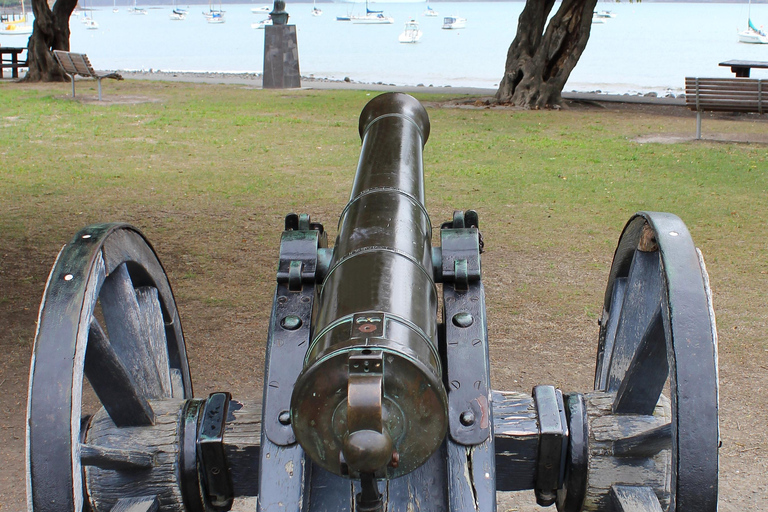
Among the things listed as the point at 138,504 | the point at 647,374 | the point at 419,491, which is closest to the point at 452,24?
the point at 647,374

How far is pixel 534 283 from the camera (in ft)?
18.1

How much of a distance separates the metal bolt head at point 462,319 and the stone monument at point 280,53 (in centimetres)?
1641

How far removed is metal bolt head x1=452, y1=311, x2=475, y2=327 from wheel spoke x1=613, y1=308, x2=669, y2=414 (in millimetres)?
455

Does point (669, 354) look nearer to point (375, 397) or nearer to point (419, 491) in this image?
point (419, 491)

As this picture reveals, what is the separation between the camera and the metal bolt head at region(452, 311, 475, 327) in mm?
2188

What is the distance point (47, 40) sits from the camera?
740 inches

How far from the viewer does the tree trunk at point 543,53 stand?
548 inches

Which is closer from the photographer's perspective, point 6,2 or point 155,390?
point 155,390

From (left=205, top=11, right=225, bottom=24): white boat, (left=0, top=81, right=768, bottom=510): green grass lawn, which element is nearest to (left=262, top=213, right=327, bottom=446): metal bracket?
(left=0, top=81, right=768, bottom=510): green grass lawn

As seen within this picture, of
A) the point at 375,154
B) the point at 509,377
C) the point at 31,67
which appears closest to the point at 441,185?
the point at 509,377

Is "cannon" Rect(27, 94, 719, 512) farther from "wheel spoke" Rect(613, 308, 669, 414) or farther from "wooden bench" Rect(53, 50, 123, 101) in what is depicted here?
"wooden bench" Rect(53, 50, 123, 101)

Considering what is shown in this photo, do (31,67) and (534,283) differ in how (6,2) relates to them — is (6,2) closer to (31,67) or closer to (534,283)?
(31,67)

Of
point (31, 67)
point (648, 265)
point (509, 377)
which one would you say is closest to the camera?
point (648, 265)

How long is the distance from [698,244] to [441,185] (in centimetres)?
274
